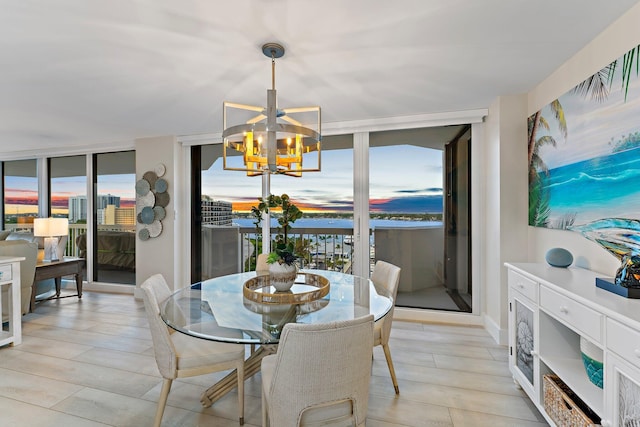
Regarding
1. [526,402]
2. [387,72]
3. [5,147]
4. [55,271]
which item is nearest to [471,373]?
[526,402]

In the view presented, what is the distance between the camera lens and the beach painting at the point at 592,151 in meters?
1.72

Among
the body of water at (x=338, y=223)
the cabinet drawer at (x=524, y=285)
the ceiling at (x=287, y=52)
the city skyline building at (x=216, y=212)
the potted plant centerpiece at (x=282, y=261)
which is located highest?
the ceiling at (x=287, y=52)

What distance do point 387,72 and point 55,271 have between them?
191 inches

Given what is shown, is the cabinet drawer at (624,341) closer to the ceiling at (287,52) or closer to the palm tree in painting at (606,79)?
the palm tree in painting at (606,79)

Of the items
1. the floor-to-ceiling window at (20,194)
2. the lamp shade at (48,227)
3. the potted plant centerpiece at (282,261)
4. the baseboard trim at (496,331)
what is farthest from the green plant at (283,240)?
the floor-to-ceiling window at (20,194)

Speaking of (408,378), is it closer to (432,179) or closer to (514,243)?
(514,243)

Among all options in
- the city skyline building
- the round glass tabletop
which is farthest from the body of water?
the round glass tabletop

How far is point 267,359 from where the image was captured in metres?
1.80

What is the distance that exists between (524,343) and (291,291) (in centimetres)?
164

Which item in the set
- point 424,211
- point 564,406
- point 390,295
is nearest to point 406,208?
point 424,211

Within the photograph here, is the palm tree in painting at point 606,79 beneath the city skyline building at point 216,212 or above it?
above

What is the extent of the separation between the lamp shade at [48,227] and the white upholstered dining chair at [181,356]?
143 inches

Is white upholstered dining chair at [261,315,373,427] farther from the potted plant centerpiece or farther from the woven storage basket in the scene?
the woven storage basket

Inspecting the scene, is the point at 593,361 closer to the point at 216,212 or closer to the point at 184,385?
the point at 184,385
